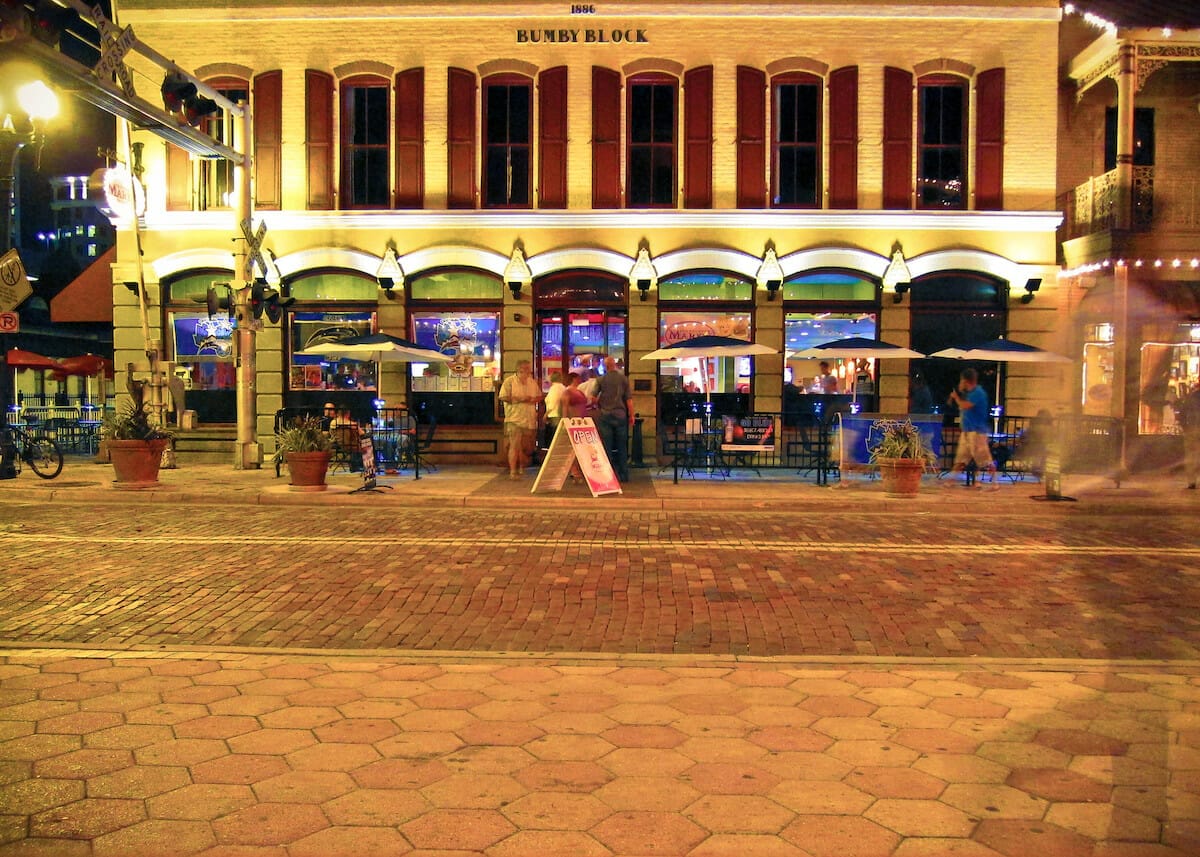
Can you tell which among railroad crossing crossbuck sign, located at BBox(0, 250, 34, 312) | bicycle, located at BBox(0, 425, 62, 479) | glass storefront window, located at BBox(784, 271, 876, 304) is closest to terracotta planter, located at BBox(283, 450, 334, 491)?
bicycle, located at BBox(0, 425, 62, 479)

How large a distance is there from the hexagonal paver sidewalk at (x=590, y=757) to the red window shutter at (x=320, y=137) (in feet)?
49.8

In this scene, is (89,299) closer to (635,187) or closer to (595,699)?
(635,187)

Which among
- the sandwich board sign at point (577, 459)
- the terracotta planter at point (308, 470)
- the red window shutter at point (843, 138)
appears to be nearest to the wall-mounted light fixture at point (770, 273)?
the red window shutter at point (843, 138)

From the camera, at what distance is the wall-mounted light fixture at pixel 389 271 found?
19141 mm

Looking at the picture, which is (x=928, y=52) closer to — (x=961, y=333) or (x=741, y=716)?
(x=961, y=333)

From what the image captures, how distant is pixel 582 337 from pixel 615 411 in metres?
4.37

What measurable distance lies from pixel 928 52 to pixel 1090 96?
379 cm

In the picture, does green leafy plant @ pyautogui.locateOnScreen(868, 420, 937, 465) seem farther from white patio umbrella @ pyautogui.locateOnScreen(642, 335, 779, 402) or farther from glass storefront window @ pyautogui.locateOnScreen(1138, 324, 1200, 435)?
glass storefront window @ pyautogui.locateOnScreen(1138, 324, 1200, 435)

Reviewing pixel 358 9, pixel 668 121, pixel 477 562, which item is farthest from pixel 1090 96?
pixel 477 562

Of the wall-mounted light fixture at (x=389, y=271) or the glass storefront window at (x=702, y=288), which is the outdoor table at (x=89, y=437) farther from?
the glass storefront window at (x=702, y=288)

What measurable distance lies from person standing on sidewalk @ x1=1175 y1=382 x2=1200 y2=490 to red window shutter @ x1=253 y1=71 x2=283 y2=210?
1729 cm

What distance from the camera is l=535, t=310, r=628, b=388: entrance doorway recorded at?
64.2 feet

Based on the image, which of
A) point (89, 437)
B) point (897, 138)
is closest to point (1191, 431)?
point (897, 138)

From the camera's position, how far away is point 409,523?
11734 millimetres
